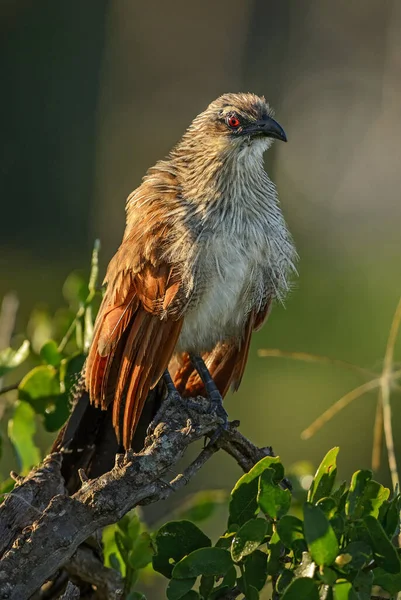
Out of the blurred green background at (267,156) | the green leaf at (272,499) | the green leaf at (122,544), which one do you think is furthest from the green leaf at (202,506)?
the blurred green background at (267,156)

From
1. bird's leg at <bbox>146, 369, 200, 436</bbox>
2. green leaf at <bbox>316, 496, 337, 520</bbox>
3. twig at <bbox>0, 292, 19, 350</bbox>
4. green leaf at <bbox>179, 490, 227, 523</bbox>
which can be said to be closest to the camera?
green leaf at <bbox>316, 496, 337, 520</bbox>

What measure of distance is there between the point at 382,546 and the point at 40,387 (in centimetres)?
98

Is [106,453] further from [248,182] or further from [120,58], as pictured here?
[120,58]

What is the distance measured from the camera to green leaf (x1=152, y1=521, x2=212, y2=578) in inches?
58.2

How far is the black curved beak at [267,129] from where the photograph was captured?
2.43m

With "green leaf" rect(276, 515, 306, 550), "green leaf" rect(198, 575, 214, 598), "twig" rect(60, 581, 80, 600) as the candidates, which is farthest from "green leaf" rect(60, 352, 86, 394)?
"green leaf" rect(276, 515, 306, 550)

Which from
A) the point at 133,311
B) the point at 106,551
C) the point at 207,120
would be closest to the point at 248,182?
the point at 207,120

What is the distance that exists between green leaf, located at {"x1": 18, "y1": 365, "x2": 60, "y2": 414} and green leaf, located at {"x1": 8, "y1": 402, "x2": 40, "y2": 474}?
2 centimetres

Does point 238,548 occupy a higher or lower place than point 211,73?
lower

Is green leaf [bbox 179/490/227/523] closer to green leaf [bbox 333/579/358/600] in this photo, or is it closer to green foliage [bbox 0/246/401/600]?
green foliage [bbox 0/246/401/600]

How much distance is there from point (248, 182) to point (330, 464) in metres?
1.18

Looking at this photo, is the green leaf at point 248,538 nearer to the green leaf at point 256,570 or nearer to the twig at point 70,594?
the green leaf at point 256,570

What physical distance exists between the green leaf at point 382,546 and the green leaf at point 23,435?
3.10 ft

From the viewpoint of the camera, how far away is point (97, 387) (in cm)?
213
